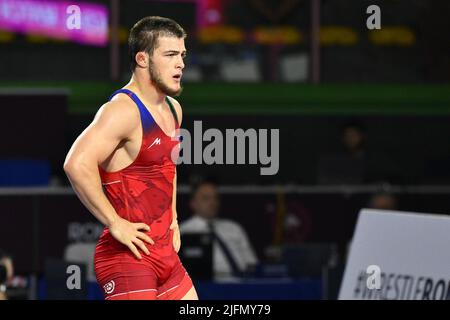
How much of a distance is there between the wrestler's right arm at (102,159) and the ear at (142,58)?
197mm

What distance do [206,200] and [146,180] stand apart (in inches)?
176

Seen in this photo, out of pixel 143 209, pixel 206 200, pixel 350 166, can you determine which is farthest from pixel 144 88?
pixel 350 166

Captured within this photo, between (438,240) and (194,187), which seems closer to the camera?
(438,240)

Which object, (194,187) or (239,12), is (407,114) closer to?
(239,12)

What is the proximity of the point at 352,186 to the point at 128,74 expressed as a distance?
3737 mm

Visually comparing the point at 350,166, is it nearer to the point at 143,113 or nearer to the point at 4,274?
the point at 4,274

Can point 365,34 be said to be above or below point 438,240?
above

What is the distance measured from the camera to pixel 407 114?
14.2 metres

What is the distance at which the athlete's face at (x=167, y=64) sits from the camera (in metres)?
5.17

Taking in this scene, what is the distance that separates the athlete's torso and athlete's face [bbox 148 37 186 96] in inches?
5.2

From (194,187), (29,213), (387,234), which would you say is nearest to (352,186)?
(194,187)

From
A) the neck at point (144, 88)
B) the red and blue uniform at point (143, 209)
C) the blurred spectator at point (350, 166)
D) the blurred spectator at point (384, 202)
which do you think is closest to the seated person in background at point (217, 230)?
the blurred spectator at point (384, 202)

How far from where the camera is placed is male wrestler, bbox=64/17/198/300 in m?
5.11

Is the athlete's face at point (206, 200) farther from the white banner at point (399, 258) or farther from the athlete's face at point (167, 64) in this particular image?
the athlete's face at point (167, 64)
